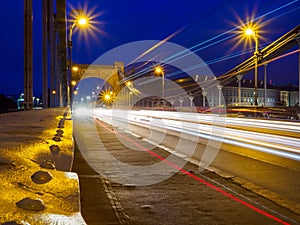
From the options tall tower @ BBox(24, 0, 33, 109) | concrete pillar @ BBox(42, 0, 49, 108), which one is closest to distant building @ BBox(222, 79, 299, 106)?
concrete pillar @ BBox(42, 0, 49, 108)

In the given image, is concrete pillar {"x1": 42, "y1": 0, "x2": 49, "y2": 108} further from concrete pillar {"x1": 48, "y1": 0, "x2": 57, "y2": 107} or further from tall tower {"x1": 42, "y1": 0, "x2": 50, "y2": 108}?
concrete pillar {"x1": 48, "y1": 0, "x2": 57, "y2": 107}

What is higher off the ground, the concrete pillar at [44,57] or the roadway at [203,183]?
the concrete pillar at [44,57]

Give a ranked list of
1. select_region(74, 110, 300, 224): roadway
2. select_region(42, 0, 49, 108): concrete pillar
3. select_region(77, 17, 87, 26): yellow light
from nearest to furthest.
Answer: select_region(74, 110, 300, 224): roadway < select_region(77, 17, 87, 26): yellow light < select_region(42, 0, 49, 108): concrete pillar

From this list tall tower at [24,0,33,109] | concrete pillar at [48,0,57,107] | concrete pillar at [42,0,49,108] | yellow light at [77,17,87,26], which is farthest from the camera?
concrete pillar at [48,0,57,107]

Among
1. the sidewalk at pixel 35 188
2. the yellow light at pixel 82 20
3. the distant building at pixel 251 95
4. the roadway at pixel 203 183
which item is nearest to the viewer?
the sidewalk at pixel 35 188

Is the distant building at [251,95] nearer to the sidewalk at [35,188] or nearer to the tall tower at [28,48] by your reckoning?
the tall tower at [28,48]

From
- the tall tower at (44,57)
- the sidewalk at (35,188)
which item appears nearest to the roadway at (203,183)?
the sidewalk at (35,188)

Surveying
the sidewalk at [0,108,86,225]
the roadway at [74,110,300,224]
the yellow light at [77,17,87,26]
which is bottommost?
the roadway at [74,110,300,224]

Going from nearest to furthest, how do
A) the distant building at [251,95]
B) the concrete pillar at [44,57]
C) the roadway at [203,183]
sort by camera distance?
the roadway at [203,183], the concrete pillar at [44,57], the distant building at [251,95]

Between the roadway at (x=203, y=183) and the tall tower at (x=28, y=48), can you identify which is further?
the tall tower at (x=28, y=48)

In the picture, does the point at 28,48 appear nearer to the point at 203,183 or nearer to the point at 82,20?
the point at 82,20

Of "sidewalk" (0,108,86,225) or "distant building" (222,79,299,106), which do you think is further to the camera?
→ "distant building" (222,79,299,106)

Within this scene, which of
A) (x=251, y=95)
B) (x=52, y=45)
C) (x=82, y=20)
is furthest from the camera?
(x=251, y=95)

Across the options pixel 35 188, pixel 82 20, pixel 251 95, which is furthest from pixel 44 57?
pixel 251 95
